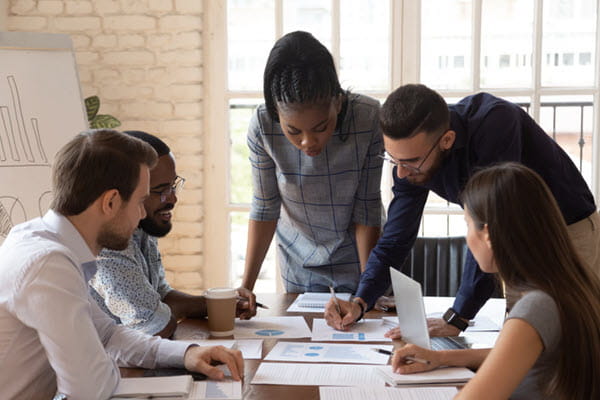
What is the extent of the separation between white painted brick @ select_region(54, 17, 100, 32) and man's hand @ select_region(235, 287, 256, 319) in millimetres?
2108

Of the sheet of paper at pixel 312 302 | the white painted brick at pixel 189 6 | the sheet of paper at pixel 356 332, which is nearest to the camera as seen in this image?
the sheet of paper at pixel 356 332

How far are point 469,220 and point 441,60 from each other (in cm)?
215

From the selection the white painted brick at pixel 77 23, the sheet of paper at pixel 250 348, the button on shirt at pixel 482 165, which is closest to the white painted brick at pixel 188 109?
the white painted brick at pixel 77 23

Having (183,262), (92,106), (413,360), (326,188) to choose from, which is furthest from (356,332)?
(92,106)

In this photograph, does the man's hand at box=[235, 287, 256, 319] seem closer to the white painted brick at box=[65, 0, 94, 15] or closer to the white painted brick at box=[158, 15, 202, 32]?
the white painted brick at box=[158, 15, 202, 32]

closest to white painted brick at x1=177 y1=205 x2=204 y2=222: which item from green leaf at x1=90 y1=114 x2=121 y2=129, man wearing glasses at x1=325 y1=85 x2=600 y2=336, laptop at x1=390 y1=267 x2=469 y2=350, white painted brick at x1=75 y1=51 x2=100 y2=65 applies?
green leaf at x1=90 y1=114 x2=121 y2=129

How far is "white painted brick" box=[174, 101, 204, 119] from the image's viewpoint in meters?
3.41

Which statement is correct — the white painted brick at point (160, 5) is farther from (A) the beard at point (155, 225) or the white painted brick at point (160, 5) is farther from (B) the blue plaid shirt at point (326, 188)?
(A) the beard at point (155, 225)

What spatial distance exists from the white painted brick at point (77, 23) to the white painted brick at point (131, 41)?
144 mm

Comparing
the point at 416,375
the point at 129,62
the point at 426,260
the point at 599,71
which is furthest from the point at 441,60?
the point at 416,375

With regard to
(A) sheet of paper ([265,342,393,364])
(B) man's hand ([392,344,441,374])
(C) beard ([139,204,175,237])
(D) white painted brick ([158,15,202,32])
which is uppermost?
(D) white painted brick ([158,15,202,32])

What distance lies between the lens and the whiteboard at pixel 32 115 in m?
2.72

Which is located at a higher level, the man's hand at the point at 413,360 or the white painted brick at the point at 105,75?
the white painted brick at the point at 105,75

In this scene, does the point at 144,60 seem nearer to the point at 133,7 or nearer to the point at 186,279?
the point at 133,7
